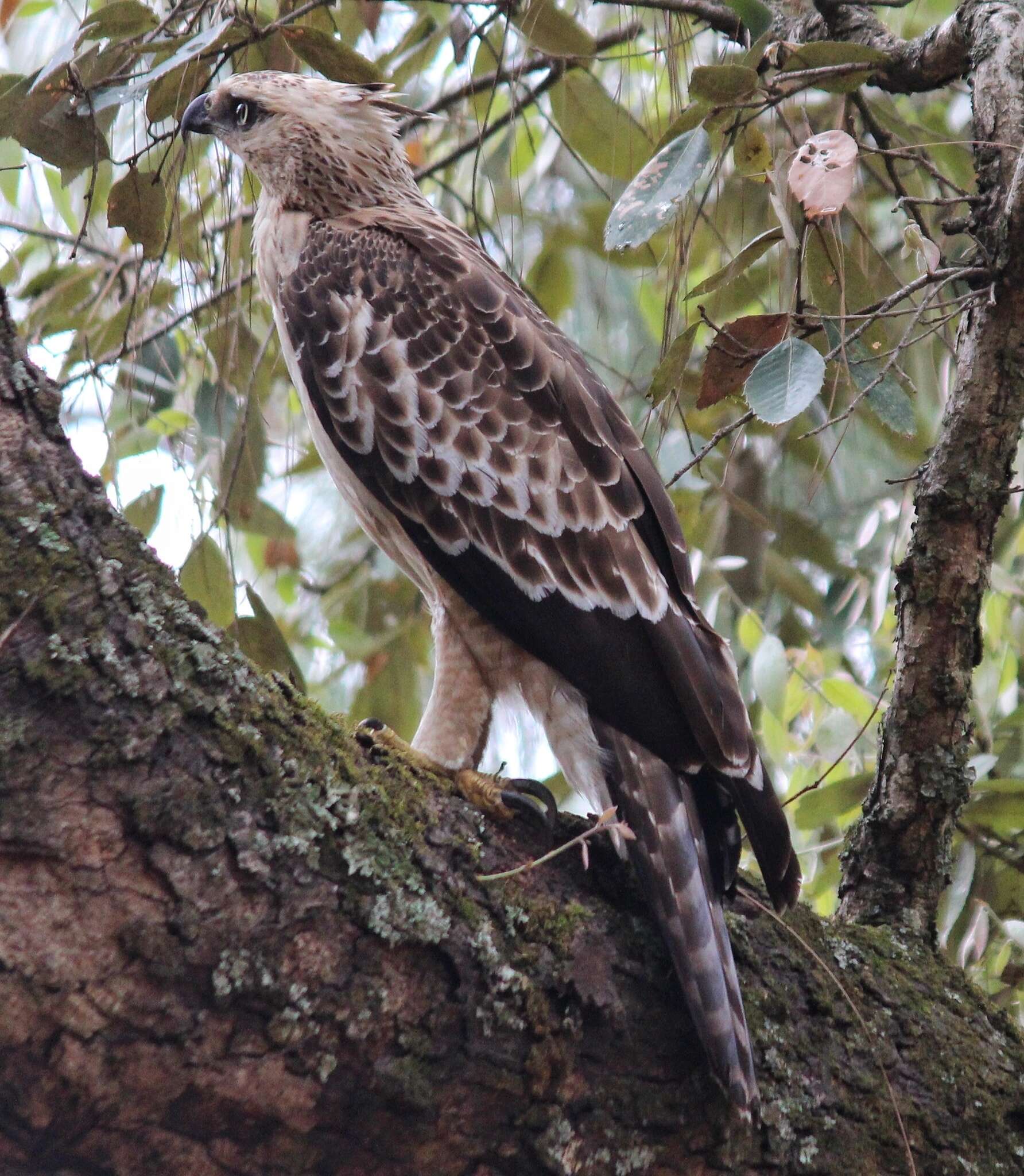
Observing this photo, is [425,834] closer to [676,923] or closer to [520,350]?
[676,923]

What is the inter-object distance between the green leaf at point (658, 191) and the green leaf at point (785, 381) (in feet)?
0.91

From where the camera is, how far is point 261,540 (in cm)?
435

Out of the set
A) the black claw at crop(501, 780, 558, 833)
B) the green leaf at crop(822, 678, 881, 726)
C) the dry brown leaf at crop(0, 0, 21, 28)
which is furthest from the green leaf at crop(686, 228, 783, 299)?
the dry brown leaf at crop(0, 0, 21, 28)

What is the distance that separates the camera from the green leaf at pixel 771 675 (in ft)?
10.0

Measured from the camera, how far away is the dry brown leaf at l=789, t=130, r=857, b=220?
1.88 meters

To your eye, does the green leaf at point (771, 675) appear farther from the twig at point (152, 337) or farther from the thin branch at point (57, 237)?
the thin branch at point (57, 237)

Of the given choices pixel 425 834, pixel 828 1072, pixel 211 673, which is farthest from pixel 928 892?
pixel 211 673

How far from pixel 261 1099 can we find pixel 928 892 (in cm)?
136

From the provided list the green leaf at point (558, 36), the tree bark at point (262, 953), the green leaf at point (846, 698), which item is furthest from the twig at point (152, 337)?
the green leaf at point (846, 698)

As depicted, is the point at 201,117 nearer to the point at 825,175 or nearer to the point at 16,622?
the point at 825,175

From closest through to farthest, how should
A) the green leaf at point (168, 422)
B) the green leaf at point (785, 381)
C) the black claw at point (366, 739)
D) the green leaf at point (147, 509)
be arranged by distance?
the green leaf at point (785, 381) → the black claw at point (366, 739) → the green leaf at point (147, 509) → the green leaf at point (168, 422)

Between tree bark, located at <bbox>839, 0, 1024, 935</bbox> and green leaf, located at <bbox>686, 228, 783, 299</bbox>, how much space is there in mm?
351

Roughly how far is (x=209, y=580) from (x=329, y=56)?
1078mm

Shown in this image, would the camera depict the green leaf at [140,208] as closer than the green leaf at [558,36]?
Yes
